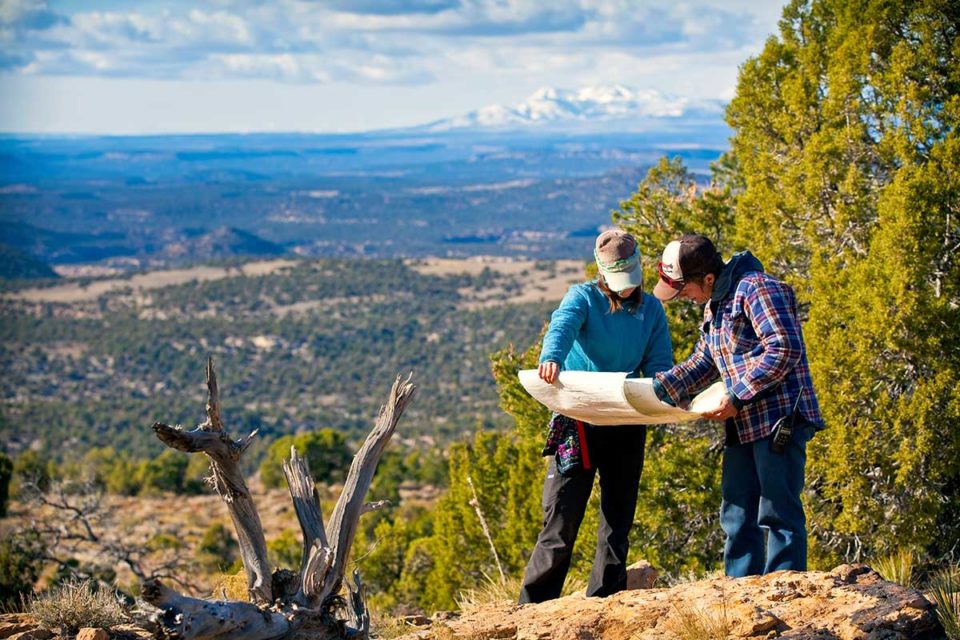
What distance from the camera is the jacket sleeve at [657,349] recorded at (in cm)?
573

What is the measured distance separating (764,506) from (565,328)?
1326 millimetres

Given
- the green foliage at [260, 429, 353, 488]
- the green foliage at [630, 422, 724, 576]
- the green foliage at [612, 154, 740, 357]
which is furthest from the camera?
the green foliage at [260, 429, 353, 488]

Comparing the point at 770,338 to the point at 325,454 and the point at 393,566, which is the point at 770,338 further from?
the point at 325,454

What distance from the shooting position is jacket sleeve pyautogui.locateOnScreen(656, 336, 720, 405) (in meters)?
5.43

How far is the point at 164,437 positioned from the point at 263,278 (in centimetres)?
16176

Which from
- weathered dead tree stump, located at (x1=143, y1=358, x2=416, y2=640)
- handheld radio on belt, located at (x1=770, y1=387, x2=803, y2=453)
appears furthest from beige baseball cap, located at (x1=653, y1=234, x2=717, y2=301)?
weathered dead tree stump, located at (x1=143, y1=358, x2=416, y2=640)

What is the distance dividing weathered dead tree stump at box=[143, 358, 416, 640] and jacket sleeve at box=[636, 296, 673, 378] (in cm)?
130

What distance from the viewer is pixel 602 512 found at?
18.9 feet

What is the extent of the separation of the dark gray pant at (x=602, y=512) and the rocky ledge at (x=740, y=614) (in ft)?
0.99

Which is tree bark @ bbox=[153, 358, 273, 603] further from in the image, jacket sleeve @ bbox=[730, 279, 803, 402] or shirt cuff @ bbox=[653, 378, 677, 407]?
jacket sleeve @ bbox=[730, 279, 803, 402]

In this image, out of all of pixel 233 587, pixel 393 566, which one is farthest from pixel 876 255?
pixel 393 566

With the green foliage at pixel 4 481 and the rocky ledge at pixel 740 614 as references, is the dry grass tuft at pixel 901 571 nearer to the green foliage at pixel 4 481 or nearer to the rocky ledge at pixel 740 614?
the rocky ledge at pixel 740 614

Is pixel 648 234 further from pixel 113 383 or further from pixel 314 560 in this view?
pixel 113 383

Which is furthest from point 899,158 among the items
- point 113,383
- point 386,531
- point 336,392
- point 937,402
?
point 113,383
